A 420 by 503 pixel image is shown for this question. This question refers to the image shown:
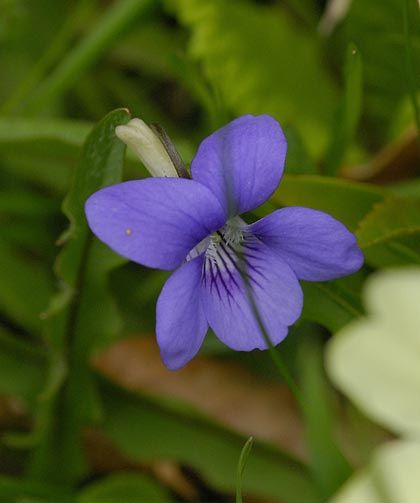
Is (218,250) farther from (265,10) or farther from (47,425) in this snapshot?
(265,10)

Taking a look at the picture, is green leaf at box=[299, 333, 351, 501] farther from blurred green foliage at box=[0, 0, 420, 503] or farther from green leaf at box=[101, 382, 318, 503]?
green leaf at box=[101, 382, 318, 503]

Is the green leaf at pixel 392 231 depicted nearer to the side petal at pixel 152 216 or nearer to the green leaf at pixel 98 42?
the side petal at pixel 152 216

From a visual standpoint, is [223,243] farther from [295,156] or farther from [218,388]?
[218,388]

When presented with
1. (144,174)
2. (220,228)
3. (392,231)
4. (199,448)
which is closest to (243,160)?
(220,228)

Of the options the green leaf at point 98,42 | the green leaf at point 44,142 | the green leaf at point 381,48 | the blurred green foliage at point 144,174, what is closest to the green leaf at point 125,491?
the blurred green foliage at point 144,174

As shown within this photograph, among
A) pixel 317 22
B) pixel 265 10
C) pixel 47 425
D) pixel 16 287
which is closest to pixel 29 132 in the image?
pixel 16 287

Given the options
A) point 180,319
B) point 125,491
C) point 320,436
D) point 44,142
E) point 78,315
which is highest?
point 320,436
